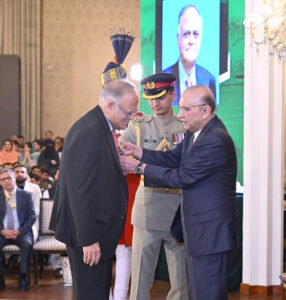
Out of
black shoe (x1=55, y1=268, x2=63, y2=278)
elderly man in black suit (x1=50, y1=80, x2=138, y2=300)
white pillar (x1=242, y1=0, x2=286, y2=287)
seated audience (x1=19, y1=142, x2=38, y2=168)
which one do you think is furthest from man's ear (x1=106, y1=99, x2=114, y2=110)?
seated audience (x1=19, y1=142, x2=38, y2=168)

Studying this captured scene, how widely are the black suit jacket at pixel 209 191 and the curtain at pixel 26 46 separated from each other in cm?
1217

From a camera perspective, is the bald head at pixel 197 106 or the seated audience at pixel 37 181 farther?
the seated audience at pixel 37 181

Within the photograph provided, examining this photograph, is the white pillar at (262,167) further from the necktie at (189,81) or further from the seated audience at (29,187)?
the seated audience at (29,187)

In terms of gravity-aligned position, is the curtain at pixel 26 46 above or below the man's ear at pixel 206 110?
above

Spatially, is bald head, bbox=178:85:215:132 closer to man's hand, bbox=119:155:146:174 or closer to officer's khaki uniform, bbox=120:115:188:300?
man's hand, bbox=119:155:146:174

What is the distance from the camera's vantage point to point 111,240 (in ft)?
9.95

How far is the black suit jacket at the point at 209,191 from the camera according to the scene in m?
3.31

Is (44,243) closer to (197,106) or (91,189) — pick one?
(197,106)

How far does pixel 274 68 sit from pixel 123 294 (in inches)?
106

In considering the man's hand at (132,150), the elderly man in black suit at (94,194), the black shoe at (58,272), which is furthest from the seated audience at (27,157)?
the elderly man in black suit at (94,194)

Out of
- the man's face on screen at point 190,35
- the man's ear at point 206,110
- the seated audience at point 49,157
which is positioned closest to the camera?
the man's ear at point 206,110

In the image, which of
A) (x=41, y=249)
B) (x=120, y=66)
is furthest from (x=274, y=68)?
(x=41, y=249)

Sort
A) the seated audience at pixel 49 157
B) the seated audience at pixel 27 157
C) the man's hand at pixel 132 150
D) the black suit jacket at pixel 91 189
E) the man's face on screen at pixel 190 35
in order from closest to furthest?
the black suit jacket at pixel 91 189, the man's hand at pixel 132 150, the man's face on screen at pixel 190 35, the seated audience at pixel 49 157, the seated audience at pixel 27 157

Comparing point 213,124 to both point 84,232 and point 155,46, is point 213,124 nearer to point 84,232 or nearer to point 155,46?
point 84,232
